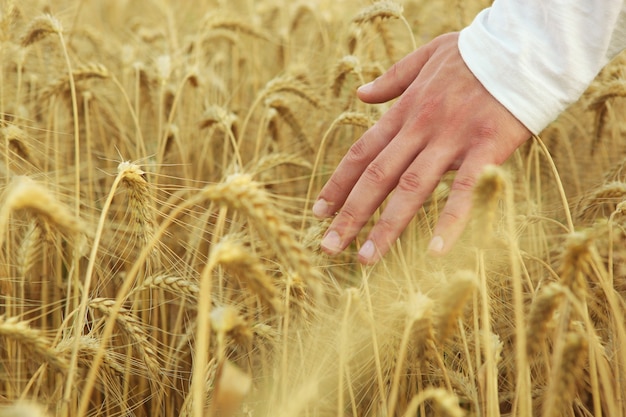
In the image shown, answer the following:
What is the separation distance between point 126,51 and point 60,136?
1.64 ft

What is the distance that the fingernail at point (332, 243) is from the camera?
4.55ft

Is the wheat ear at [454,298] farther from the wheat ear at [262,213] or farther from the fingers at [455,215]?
the fingers at [455,215]

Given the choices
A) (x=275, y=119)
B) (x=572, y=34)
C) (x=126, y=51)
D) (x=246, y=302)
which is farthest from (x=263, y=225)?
(x=126, y=51)

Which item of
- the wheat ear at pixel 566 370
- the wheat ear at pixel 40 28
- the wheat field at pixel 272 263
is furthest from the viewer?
the wheat ear at pixel 40 28

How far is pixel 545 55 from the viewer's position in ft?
4.52

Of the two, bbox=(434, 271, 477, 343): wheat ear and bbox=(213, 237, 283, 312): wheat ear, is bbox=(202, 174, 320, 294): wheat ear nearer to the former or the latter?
bbox=(213, 237, 283, 312): wheat ear

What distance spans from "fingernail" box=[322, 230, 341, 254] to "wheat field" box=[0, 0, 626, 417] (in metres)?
0.10

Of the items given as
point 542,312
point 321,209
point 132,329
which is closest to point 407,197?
point 321,209

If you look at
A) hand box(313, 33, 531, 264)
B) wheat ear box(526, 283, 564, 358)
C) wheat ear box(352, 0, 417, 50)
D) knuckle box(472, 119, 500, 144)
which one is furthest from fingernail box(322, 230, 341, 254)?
wheat ear box(352, 0, 417, 50)

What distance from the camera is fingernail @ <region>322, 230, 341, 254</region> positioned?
4.55ft

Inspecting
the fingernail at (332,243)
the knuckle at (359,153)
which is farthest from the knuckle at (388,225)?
the knuckle at (359,153)

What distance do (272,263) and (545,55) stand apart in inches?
35.0

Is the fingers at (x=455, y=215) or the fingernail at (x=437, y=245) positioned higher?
the fingers at (x=455, y=215)

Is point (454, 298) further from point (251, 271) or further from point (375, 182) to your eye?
point (375, 182)
